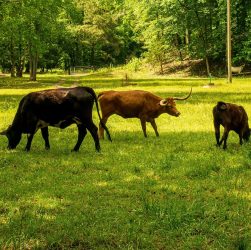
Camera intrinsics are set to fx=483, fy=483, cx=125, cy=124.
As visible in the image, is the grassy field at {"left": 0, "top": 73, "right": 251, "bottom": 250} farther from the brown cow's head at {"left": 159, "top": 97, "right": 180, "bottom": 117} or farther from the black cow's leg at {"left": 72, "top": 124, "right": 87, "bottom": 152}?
the brown cow's head at {"left": 159, "top": 97, "right": 180, "bottom": 117}

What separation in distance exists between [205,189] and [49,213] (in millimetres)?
3024

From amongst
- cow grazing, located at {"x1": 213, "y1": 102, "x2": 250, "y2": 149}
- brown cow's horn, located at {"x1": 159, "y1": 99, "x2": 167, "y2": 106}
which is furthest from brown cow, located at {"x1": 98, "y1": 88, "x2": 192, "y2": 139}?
cow grazing, located at {"x1": 213, "y1": 102, "x2": 250, "y2": 149}

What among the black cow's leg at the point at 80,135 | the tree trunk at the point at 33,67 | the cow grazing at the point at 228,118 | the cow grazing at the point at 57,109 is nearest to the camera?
the cow grazing at the point at 57,109

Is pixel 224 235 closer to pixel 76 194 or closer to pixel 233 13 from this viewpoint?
pixel 76 194

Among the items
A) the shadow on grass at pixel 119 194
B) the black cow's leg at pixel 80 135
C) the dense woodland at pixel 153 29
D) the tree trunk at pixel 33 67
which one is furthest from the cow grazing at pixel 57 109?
the tree trunk at pixel 33 67

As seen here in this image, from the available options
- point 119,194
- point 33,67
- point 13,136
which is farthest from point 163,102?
point 33,67

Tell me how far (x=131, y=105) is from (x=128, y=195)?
21.4 ft

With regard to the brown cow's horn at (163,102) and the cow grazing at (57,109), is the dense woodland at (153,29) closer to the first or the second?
the brown cow's horn at (163,102)

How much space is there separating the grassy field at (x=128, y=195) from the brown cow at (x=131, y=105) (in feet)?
3.25

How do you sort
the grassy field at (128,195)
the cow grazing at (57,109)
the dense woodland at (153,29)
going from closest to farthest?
1. the grassy field at (128,195)
2. the cow grazing at (57,109)
3. the dense woodland at (153,29)

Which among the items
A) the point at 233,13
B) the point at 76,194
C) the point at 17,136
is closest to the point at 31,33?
the point at 233,13

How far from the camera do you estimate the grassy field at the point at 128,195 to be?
6.45 meters

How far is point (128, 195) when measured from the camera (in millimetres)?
8547

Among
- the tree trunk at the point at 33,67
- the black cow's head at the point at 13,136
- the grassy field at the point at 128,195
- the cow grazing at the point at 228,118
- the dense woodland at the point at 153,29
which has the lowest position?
the grassy field at the point at 128,195
